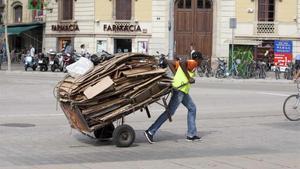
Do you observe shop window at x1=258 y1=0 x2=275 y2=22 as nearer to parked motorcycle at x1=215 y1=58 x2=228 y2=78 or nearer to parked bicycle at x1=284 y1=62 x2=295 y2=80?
parked bicycle at x1=284 y1=62 x2=295 y2=80

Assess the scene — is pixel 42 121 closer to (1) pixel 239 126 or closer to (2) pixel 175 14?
(1) pixel 239 126

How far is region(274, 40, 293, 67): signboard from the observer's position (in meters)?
39.7

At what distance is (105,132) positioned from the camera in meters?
11.6

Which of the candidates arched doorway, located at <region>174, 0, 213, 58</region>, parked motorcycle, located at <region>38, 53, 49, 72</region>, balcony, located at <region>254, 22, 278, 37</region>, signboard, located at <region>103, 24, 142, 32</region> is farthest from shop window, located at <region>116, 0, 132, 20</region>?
parked motorcycle, located at <region>38, 53, 49, 72</region>

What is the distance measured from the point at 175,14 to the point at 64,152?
3909cm

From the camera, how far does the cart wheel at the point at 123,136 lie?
35.9 ft

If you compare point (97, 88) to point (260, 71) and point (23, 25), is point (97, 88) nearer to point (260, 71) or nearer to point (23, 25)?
point (260, 71)

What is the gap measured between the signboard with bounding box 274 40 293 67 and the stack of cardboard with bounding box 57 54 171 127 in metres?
29.3

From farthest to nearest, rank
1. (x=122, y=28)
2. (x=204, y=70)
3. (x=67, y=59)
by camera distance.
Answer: (x=122, y=28)
(x=67, y=59)
(x=204, y=70)

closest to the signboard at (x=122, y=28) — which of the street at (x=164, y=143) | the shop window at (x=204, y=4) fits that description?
the shop window at (x=204, y=4)

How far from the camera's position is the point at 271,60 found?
1702 inches

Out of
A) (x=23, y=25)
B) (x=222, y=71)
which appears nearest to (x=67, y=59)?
(x=222, y=71)

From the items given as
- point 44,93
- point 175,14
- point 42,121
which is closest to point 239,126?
point 42,121

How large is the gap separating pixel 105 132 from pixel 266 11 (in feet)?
127
